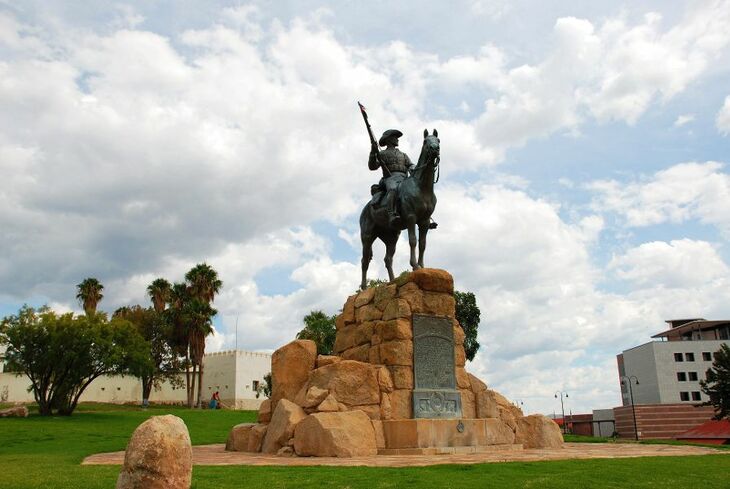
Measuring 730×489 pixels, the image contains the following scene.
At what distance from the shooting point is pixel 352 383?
13.4 m

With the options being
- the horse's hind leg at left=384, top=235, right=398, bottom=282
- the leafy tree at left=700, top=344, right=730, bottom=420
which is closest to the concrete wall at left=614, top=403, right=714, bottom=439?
the leafy tree at left=700, top=344, right=730, bottom=420

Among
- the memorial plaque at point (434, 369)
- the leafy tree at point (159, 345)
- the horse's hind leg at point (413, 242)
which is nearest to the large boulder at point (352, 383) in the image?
the memorial plaque at point (434, 369)

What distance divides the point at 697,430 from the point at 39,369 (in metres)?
46.6

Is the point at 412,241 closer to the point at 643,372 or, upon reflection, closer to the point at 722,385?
the point at 722,385

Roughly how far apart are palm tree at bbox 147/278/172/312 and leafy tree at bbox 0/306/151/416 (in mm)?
21763

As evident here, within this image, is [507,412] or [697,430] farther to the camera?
[697,430]

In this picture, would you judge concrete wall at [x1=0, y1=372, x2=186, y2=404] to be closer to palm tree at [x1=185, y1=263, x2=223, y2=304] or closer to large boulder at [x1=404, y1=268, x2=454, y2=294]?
palm tree at [x1=185, y1=263, x2=223, y2=304]

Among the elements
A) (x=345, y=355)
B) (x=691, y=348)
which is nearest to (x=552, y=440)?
(x=345, y=355)

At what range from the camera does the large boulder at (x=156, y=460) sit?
19.5 feet

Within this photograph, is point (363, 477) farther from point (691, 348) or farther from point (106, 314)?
point (691, 348)

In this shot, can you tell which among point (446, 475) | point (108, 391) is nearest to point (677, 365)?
point (108, 391)

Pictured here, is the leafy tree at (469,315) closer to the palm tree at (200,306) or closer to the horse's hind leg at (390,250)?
the palm tree at (200,306)

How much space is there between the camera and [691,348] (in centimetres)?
6650

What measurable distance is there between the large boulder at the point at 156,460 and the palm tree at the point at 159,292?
53.6 m
